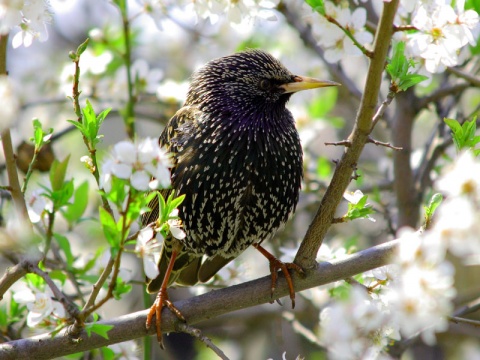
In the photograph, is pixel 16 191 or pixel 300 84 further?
pixel 300 84

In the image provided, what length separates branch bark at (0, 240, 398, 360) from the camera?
98.7 inches

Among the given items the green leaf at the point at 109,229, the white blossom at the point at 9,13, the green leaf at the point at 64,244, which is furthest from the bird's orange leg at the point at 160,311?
the white blossom at the point at 9,13

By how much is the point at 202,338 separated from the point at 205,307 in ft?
1.31

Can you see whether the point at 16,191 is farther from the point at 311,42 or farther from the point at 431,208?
the point at 311,42

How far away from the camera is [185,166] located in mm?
3191

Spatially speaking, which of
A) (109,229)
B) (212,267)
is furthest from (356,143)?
(212,267)

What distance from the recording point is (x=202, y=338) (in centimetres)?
236

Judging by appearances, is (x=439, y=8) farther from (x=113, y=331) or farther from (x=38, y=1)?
(x=113, y=331)

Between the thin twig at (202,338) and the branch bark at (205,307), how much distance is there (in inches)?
4.6

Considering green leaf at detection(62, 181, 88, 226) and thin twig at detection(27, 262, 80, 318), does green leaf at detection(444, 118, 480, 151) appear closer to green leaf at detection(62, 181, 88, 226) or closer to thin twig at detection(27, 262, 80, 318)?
thin twig at detection(27, 262, 80, 318)

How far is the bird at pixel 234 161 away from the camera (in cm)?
316

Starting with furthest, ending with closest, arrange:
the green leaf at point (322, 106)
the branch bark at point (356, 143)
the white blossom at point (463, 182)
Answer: the green leaf at point (322, 106) < the branch bark at point (356, 143) < the white blossom at point (463, 182)

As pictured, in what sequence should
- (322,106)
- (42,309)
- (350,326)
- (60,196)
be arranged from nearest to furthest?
(350,326)
(60,196)
(42,309)
(322,106)

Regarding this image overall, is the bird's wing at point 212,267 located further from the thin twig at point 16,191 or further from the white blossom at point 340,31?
the thin twig at point 16,191
